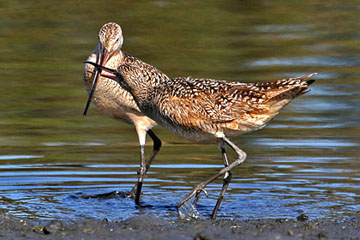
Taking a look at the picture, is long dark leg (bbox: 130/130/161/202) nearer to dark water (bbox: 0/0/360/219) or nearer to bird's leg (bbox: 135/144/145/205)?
→ bird's leg (bbox: 135/144/145/205)

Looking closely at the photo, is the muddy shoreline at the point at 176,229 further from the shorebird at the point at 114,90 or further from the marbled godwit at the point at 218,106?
the shorebird at the point at 114,90

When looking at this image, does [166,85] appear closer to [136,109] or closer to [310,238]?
[136,109]

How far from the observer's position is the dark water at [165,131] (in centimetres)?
893

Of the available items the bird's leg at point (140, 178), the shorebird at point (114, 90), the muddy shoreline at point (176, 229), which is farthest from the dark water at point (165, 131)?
the muddy shoreline at point (176, 229)

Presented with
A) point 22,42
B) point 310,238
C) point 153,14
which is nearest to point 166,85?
point 310,238

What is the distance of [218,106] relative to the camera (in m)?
8.01

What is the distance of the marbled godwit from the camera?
7.85m

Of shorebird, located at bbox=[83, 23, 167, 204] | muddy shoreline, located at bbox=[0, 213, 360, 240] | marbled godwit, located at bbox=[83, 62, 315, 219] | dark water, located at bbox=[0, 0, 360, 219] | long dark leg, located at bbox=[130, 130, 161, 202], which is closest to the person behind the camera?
muddy shoreline, located at bbox=[0, 213, 360, 240]

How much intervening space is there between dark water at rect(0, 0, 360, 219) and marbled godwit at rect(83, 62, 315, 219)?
31.0 inches

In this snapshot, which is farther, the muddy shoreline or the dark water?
the dark water

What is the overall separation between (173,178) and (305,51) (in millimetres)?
7529

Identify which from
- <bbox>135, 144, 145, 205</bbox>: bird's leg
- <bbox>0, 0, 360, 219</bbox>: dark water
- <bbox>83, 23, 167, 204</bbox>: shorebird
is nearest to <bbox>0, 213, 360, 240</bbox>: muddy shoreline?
<bbox>0, 0, 360, 219</bbox>: dark water

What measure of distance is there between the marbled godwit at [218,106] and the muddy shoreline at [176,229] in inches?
33.8

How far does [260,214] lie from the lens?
8195 mm
